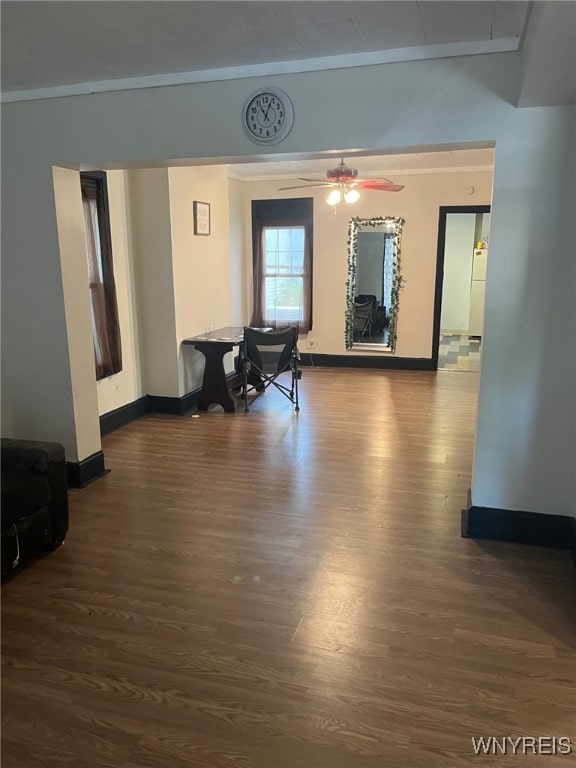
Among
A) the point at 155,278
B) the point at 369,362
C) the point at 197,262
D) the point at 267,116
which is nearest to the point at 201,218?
the point at 197,262

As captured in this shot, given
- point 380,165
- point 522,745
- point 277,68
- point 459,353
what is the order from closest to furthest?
point 522,745, point 277,68, point 380,165, point 459,353

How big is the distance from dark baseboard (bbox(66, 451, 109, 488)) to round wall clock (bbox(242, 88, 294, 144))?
2.30 m

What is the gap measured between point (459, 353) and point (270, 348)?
13.3 feet

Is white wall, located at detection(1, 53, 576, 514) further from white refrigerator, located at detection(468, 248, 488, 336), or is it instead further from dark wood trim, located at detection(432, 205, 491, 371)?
white refrigerator, located at detection(468, 248, 488, 336)

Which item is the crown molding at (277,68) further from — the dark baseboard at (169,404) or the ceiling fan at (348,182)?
the dark baseboard at (169,404)

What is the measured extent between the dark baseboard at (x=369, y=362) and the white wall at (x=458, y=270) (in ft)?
9.51

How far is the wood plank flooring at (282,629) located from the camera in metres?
1.74

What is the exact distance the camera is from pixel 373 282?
765 centimetres

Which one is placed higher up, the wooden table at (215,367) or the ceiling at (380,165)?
the ceiling at (380,165)

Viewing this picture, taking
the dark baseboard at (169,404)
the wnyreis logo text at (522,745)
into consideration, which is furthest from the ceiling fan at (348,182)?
the wnyreis logo text at (522,745)

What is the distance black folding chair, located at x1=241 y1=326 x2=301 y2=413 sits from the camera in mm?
5289

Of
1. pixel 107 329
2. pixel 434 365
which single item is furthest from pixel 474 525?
pixel 434 365

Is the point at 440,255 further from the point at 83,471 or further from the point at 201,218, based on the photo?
the point at 83,471

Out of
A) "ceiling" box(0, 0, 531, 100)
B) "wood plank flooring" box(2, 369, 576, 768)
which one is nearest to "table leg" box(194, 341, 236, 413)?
"wood plank flooring" box(2, 369, 576, 768)
